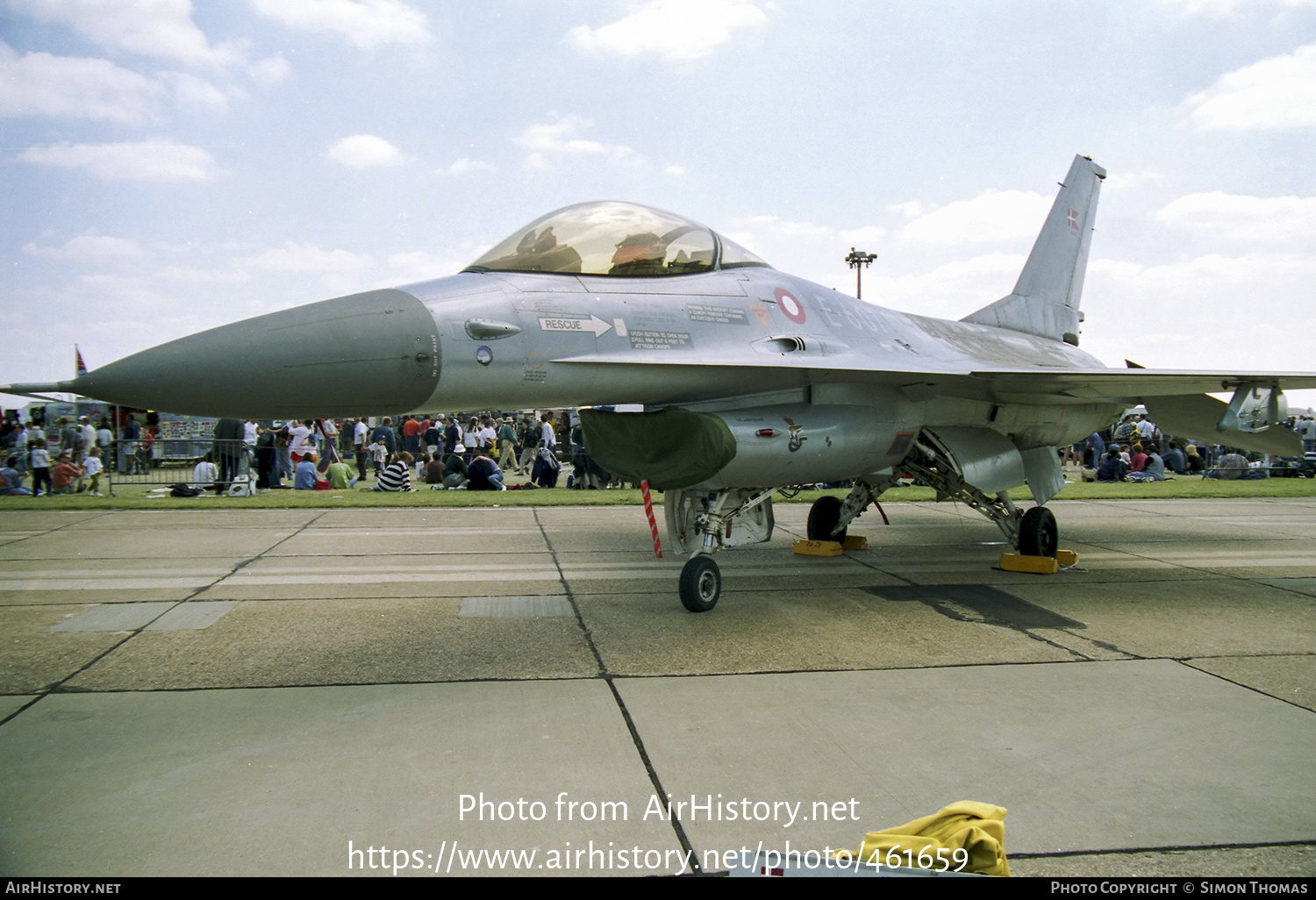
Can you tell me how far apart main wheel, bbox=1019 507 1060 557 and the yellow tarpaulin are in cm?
629

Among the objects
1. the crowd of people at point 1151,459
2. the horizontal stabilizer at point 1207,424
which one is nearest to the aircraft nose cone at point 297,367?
the horizontal stabilizer at point 1207,424

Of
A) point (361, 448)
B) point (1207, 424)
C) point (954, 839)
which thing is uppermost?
point (1207, 424)

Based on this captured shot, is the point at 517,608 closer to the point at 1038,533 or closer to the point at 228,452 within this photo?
the point at 1038,533

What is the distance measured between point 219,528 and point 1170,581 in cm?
1029

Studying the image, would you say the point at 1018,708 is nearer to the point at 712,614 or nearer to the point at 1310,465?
the point at 712,614

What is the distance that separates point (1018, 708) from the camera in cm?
437

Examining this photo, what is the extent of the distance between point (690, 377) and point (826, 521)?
387cm

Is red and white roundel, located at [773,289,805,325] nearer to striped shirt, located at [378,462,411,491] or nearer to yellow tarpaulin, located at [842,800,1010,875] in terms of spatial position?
yellow tarpaulin, located at [842,800,1010,875]

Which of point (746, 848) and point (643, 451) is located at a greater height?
point (643, 451)

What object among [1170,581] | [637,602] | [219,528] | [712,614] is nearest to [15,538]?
[219,528]

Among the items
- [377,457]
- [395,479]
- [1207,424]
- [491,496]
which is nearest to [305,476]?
[395,479]

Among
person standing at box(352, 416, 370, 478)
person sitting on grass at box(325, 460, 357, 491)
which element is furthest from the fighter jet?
person standing at box(352, 416, 370, 478)

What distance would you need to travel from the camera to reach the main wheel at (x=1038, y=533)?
841cm

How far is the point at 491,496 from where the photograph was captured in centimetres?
1423
